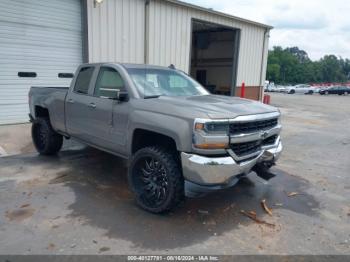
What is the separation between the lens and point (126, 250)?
317cm

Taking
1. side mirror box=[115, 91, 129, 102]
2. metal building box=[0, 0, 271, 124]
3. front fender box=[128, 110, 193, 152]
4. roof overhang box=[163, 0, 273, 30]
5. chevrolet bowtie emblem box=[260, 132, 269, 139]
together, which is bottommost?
chevrolet bowtie emblem box=[260, 132, 269, 139]

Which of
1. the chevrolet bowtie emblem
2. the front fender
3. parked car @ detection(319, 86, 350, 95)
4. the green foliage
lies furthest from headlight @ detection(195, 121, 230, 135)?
the green foliage

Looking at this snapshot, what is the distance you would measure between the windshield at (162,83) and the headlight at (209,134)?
1.18m

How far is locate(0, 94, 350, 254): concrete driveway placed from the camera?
10.8ft

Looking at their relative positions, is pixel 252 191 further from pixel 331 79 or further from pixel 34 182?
pixel 331 79

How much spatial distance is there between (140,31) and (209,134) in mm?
8745

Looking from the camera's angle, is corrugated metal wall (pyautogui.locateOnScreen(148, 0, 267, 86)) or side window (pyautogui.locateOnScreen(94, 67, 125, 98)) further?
corrugated metal wall (pyautogui.locateOnScreen(148, 0, 267, 86))

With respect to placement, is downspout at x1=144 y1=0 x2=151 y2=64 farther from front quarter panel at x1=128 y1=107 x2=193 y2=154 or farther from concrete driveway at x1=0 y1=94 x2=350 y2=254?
front quarter panel at x1=128 y1=107 x2=193 y2=154

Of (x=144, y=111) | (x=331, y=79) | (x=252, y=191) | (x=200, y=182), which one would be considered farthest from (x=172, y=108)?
(x=331, y=79)

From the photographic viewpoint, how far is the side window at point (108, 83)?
180 inches

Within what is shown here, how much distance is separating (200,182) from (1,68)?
25.2 feet

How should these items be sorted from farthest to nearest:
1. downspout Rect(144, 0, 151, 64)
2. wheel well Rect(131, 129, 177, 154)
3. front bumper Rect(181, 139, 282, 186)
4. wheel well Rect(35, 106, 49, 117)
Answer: downspout Rect(144, 0, 151, 64), wheel well Rect(35, 106, 49, 117), wheel well Rect(131, 129, 177, 154), front bumper Rect(181, 139, 282, 186)

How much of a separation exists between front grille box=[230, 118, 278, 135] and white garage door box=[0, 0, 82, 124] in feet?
25.2

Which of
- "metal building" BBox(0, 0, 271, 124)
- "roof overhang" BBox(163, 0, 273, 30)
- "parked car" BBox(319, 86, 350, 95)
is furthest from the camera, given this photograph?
"parked car" BBox(319, 86, 350, 95)
